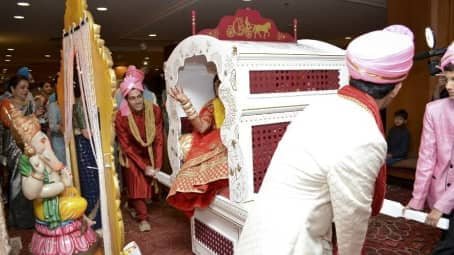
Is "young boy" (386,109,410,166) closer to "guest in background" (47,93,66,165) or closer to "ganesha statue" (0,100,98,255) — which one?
"guest in background" (47,93,66,165)

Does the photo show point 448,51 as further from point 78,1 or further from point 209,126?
point 78,1

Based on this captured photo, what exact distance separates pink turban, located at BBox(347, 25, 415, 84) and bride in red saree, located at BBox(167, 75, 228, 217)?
136 centimetres

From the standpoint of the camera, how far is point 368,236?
3195mm

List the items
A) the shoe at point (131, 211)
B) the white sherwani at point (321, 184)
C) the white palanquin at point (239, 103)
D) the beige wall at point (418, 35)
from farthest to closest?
the beige wall at point (418, 35) < the shoe at point (131, 211) < the white palanquin at point (239, 103) < the white sherwani at point (321, 184)

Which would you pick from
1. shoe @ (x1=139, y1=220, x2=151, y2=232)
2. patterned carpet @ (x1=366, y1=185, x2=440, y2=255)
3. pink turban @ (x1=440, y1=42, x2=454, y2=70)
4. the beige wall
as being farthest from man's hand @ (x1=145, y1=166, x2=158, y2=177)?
the beige wall

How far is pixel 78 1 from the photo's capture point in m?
2.41

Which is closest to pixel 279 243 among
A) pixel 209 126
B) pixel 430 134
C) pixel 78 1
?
pixel 430 134

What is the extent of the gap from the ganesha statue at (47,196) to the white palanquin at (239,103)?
2.41 ft

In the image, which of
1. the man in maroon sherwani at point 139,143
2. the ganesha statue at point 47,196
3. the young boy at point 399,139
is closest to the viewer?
the ganesha statue at point 47,196

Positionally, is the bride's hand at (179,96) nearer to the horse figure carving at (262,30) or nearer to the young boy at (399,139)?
the horse figure carving at (262,30)

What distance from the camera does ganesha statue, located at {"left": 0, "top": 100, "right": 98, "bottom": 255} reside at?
2283 mm

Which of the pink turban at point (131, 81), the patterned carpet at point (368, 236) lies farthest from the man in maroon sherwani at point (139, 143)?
the patterned carpet at point (368, 236)

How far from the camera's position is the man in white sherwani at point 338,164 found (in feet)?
3.75

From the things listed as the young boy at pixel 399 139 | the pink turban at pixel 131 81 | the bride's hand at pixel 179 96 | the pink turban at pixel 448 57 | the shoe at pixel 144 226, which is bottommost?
the shoe at pixel 144 226
